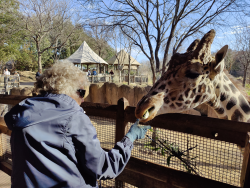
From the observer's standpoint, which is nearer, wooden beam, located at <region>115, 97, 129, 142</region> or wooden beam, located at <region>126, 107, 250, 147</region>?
wooden beam, located at <region>126, 107, 250, 147</region>

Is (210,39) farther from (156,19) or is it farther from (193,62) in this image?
(156,19)

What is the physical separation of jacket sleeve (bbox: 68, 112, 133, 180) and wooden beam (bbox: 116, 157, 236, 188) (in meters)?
0.71

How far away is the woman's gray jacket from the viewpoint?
3.70 feet

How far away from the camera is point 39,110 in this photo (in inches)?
44.6

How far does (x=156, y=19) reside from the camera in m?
6.23

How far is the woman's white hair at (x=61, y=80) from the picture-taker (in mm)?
1333

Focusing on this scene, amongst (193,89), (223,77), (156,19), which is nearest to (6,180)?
(193,89)

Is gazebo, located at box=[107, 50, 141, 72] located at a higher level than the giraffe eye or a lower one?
higher

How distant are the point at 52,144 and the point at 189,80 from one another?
151 cm

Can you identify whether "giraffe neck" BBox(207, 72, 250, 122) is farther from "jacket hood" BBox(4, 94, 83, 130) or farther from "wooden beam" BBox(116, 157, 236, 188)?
"jacket hood" BBox(4, 94, 83, 130)

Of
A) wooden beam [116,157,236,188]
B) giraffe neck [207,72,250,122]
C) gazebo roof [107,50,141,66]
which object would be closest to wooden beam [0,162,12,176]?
wooden beam [116,157,236,188]

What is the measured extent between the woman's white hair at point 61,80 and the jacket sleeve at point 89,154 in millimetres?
267

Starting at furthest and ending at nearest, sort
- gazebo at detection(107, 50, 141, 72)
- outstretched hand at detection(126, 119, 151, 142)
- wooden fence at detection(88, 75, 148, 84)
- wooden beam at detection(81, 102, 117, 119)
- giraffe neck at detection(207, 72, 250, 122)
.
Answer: gazebo at detection(107, 50, 141, 72)
wooden fence at detection(88, 75, 148, 84)
wooden beam at detection(81, 102, 117, 119)
giraffe neck at detection(207, 72, 250, 122)
outstretched hand at detection(126, 119, 151, 142)

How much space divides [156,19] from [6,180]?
6.47 m
